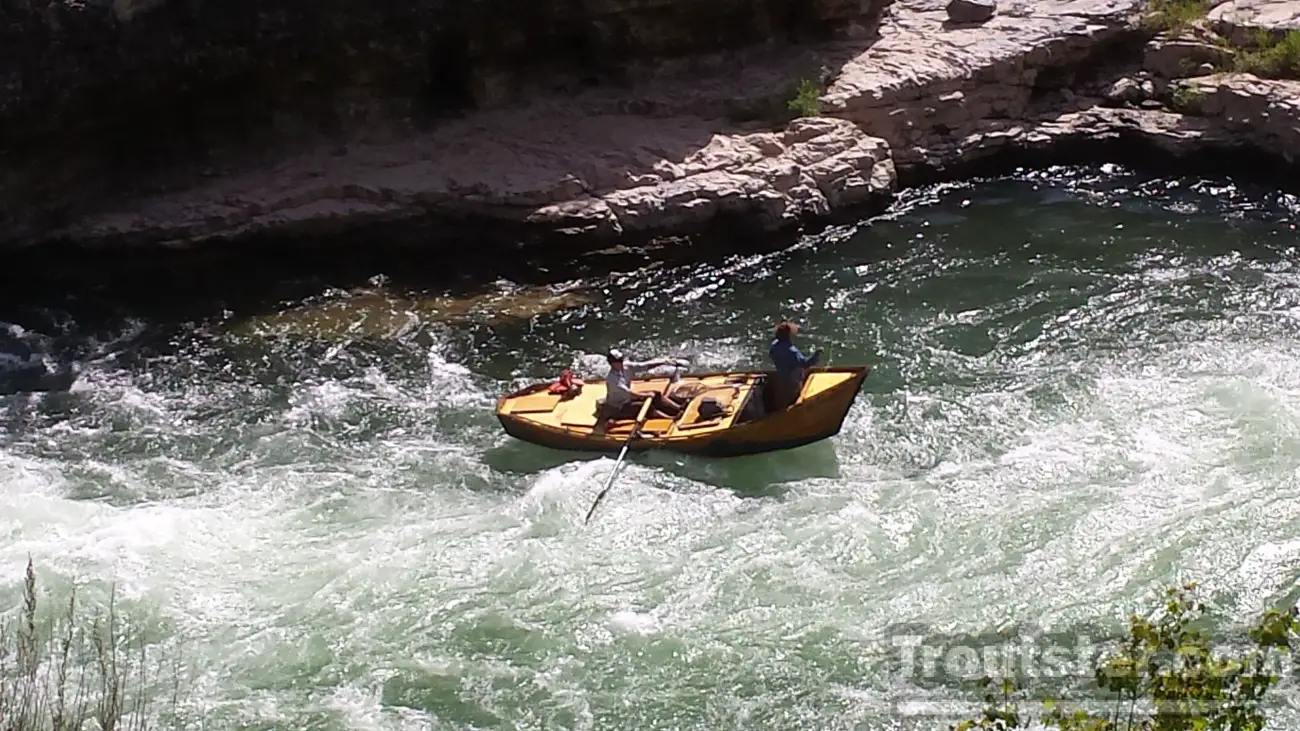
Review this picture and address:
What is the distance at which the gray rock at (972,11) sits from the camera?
17.3 meters

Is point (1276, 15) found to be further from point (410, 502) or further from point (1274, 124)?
point (410, 502)

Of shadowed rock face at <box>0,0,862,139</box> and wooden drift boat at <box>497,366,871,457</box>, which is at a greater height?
shadowed rock face at <box>0,0,862,139</box>

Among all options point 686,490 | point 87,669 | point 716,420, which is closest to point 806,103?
point 716,420

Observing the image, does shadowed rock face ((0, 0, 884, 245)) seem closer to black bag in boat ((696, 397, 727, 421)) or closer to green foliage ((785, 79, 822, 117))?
green foliage ((785, 79, 822, 117))

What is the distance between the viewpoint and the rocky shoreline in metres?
14.5

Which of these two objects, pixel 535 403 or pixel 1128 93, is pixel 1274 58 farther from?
pixel 535 403

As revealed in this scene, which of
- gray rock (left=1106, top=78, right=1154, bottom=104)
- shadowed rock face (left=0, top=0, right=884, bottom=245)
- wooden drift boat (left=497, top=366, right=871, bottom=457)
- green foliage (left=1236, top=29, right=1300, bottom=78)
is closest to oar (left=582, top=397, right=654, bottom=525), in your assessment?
wooden drift boat (left=497, top=366, right=871, bottom=457)

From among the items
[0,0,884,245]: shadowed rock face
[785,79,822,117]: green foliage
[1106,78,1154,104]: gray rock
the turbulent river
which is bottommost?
the turbulent river

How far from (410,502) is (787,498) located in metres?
2.71

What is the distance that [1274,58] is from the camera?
16281 millimetres

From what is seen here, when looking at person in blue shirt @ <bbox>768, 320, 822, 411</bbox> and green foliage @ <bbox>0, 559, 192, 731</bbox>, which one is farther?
person in blue shirt @ <bbox>768, 320, 822, 411</bbox>

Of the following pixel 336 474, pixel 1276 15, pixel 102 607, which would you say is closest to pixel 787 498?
pixel 336 474

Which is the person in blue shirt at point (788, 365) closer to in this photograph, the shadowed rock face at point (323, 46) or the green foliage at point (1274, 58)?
the shadowed rock face at point (323, 46)

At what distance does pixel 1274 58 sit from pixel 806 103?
17.5ft
